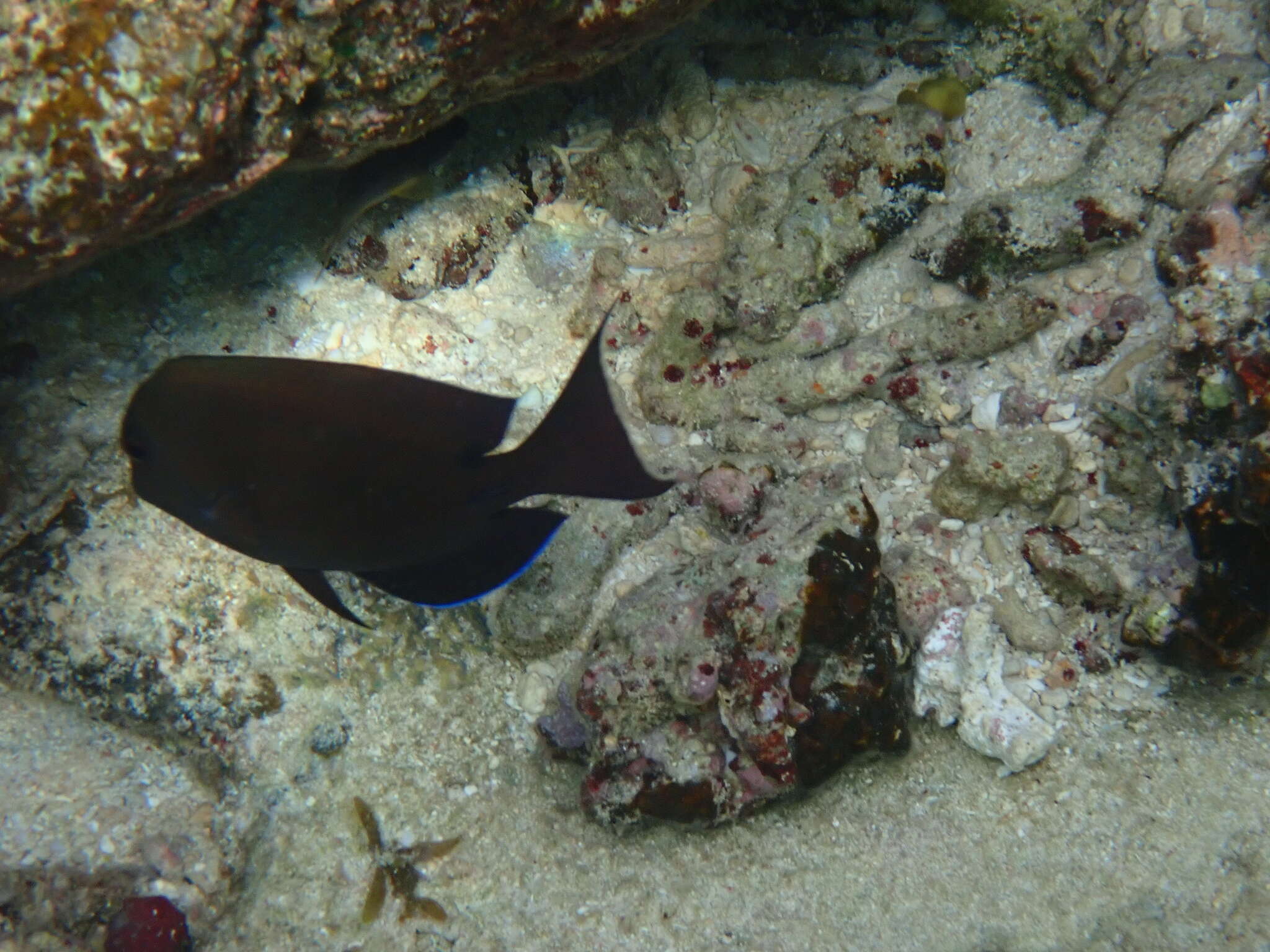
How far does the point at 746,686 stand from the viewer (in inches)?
107

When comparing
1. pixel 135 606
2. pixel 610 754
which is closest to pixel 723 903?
pixel 610 754

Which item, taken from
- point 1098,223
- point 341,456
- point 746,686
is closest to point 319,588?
point 341,456

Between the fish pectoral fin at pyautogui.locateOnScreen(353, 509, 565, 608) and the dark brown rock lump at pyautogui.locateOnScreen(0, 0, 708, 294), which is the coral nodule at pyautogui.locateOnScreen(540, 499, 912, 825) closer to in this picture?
the fish pectoral fin at pyautogui.locateOnScreen(353, 509, 565, 608)

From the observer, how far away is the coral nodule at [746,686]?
2695 mm

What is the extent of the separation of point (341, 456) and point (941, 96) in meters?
3.20

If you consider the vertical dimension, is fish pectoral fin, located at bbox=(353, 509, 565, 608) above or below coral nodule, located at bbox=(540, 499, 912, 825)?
above

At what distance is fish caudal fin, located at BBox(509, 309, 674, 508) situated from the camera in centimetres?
186

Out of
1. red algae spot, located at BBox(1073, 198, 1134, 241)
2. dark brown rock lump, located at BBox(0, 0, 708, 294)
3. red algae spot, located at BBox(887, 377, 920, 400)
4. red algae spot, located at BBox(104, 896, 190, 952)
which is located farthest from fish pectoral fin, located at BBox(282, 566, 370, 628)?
red algae spot, located at BBox(1073, 198, 1134, 241)

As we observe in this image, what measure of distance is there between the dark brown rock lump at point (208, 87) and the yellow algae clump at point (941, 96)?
1.68m

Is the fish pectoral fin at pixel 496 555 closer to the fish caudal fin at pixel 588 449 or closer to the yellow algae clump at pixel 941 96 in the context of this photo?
the fish caudal fin at pixel 588 449

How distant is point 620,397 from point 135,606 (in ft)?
7.08

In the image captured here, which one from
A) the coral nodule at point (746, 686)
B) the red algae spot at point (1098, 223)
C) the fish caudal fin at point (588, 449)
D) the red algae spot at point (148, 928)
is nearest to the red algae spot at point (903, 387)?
the coral nodule at point (746, 686)

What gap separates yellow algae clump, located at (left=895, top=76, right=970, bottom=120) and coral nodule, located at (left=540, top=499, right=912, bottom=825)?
78.8 inches

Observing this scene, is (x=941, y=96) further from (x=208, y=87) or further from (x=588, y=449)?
(x=208, y=87)
